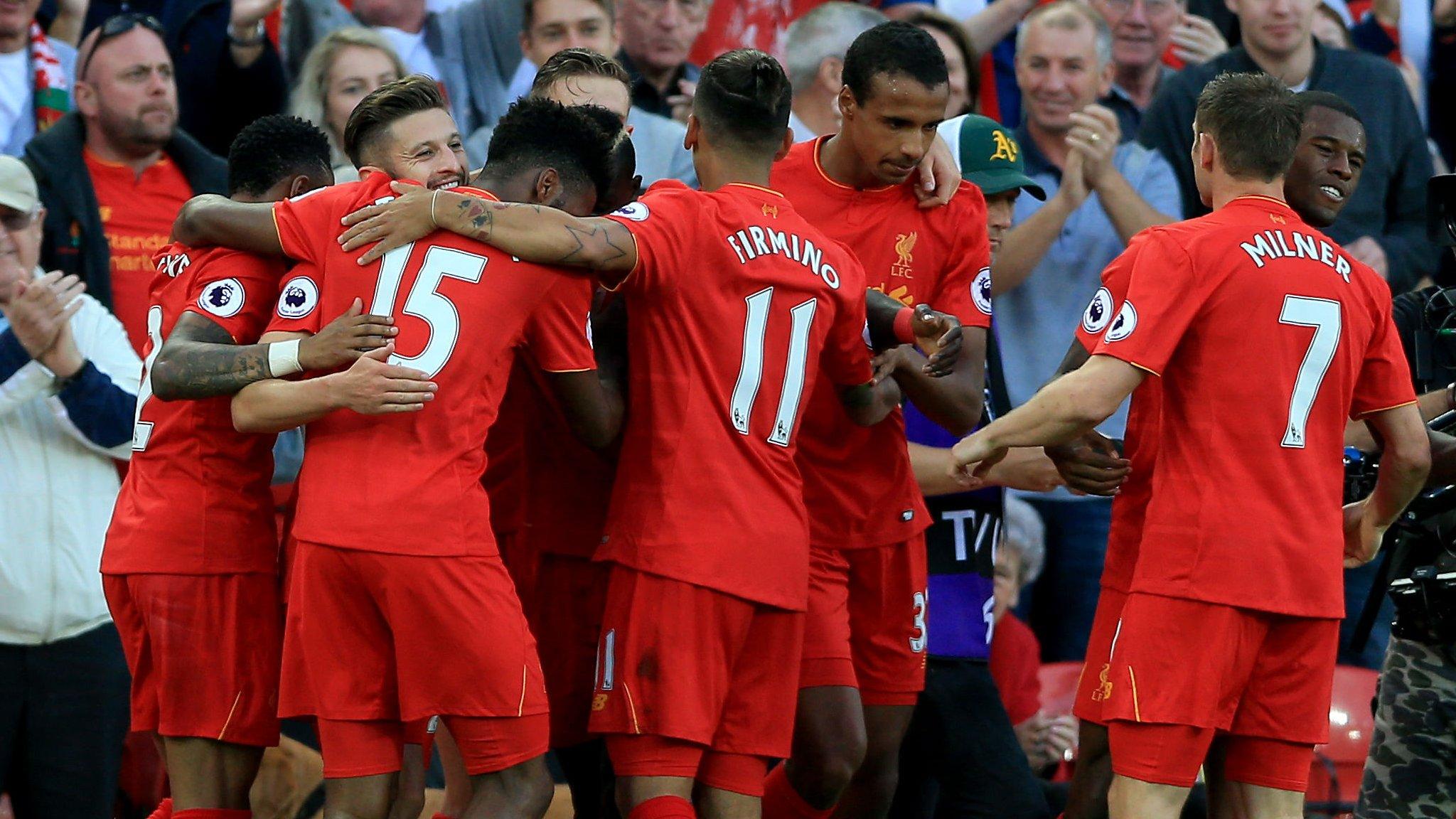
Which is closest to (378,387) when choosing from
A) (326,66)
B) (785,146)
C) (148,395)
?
(148,395)

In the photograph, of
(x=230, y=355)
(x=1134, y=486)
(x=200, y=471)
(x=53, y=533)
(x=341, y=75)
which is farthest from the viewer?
(x=341, y=75)

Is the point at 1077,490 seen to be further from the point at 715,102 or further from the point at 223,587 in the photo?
the point at 223,587

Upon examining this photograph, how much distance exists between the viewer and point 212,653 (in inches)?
210

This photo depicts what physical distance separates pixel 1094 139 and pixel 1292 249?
311 centimetres

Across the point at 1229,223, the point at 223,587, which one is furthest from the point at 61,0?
the point at 1229,223

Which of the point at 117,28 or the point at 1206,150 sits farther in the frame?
the point at 117,28

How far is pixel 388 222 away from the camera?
481 centimetres

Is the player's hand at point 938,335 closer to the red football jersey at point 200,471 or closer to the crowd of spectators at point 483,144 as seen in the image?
the crowd of spectators at point 483,144

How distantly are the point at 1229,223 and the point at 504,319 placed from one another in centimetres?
201

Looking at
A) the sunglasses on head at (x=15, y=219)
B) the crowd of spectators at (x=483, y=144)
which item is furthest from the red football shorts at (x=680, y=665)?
the sunglasses on head at (x=15, y=219)

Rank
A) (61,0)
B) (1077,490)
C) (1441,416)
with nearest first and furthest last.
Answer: (1077,490)
(1441,416)
(61,0)

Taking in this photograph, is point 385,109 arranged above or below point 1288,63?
below

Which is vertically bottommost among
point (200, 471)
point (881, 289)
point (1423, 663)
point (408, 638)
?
Answer: point (1423, 663)

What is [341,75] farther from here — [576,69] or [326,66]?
[576,69]
